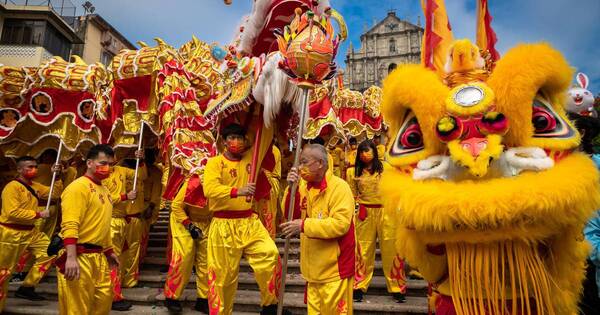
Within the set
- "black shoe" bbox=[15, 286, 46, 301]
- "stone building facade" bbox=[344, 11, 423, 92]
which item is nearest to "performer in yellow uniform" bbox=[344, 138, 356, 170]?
"black shoe" bbox=[15, 286, 46, 301]

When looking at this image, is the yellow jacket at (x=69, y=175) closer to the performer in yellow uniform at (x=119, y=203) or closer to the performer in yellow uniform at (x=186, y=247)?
the performer in yellow uniform at (x=119, y=203)

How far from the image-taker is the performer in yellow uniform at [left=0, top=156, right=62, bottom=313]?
4883 millimetres

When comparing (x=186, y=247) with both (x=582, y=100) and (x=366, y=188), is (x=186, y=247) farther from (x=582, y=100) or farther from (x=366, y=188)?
(x=582, y=100)

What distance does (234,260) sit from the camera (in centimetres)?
361

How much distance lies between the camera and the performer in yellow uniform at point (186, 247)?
14.7 feet

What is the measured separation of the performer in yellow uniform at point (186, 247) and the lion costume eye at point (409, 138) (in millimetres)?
2974

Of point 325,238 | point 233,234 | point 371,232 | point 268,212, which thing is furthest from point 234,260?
point 371,232

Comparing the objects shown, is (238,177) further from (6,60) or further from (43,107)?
(6,60)

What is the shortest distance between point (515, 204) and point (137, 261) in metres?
5.48

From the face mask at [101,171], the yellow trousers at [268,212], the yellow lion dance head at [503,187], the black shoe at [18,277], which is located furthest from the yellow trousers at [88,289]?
the black shoe at [18,277]

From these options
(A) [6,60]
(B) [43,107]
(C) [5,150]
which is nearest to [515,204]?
(B) [43,107]

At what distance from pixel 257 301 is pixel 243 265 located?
1.24 meters

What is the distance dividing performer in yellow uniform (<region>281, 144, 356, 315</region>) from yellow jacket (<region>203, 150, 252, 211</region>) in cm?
94

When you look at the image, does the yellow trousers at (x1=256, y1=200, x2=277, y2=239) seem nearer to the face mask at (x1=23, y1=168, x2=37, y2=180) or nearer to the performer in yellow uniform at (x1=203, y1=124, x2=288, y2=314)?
the performer in yellow uniform at (x1=203, y1=124, x2=288, y2=314)
